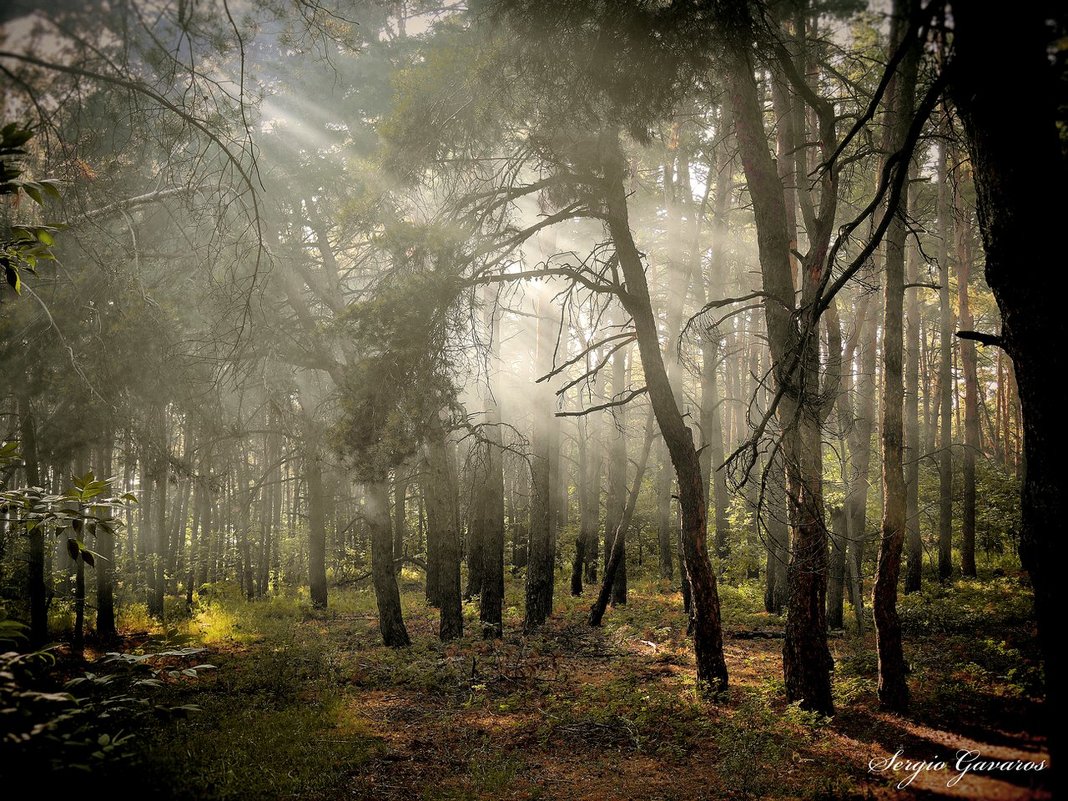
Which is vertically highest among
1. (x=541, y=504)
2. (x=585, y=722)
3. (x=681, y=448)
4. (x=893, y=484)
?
(x=681, y=448)

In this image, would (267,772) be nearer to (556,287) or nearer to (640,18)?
(640,18)

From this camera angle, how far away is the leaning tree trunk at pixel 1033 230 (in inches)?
99.6

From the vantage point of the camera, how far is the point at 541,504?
1242cm

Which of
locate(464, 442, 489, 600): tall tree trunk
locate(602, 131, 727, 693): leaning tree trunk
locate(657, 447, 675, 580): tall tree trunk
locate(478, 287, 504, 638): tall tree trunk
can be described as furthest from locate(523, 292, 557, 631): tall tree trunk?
locate(657, 447, 675, 580): tall tree trunk

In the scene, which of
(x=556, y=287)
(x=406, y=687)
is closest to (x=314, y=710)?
(x=406, y=687)

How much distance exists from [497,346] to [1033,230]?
462 inches

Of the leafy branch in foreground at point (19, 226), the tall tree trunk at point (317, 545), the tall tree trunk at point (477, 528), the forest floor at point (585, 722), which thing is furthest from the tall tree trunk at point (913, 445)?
the tall tree trunk at point (317, 545)

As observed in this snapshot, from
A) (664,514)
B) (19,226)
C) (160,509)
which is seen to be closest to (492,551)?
(664,514)

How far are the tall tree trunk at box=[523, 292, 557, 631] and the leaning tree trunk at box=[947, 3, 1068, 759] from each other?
858cm

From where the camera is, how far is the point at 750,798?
467cm

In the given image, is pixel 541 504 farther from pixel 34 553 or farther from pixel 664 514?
pixel 34 553

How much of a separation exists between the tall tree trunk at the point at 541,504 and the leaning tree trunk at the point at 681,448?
12.6 feet

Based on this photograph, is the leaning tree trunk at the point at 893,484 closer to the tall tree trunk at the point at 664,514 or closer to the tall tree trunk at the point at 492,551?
the tall tree trunk at the point at 492,551

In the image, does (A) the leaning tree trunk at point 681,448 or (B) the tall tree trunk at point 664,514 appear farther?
(B) the tall tree trunk at point 664,514
